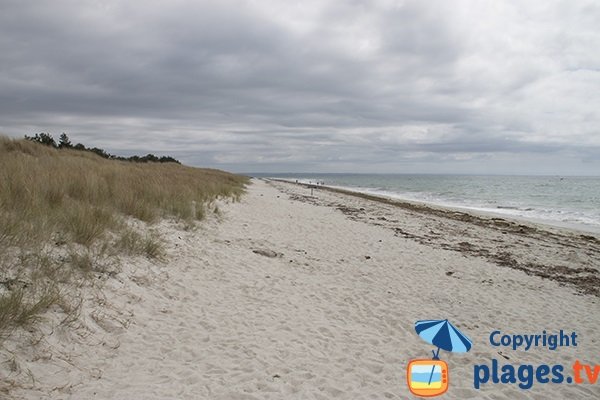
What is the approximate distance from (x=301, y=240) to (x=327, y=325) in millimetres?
6143

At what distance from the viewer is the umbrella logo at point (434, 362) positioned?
4185mm

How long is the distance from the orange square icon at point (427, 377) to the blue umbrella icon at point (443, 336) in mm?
417

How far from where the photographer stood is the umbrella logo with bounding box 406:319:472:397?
418cm

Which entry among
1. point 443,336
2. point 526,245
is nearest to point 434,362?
point 443,336

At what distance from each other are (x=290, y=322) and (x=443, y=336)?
8.12 ft

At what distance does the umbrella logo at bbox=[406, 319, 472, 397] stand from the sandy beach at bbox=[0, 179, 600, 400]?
0.12 meters

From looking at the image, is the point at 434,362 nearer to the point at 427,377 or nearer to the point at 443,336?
the point at 427,377

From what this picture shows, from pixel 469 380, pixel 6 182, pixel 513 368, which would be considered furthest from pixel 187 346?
pixel 6 182

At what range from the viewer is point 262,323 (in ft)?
17.6

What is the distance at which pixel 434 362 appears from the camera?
4.69m

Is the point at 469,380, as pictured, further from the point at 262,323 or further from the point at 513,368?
the point at 262,323

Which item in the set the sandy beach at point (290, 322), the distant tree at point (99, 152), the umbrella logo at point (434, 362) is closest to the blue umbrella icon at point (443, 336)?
the umbrella logo at point (434, 362)

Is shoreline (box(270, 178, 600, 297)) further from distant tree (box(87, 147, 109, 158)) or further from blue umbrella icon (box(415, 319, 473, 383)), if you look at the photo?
distant tree (box(87, 147, 109, 158))

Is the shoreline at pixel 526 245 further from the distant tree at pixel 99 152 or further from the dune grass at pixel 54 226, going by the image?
the distant tree at pixel 99 152
